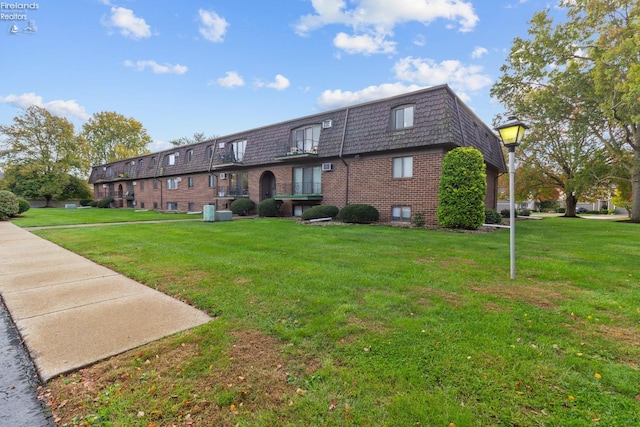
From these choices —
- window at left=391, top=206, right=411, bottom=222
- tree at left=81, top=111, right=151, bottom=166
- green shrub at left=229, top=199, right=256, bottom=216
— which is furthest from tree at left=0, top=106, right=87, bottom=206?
window at left=391, top=206, right=411, bottom=222

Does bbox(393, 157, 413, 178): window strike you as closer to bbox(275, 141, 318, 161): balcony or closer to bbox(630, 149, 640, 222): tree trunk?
Answer: bbox(275, 141, 318, 161): balcony

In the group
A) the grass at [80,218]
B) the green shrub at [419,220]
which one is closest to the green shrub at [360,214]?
the green shrub at [419,220]

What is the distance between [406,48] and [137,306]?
51.3ft

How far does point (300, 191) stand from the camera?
17.6m

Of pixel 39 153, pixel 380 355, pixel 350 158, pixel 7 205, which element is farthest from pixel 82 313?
pixel 39 153

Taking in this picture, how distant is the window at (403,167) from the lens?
1313 cm

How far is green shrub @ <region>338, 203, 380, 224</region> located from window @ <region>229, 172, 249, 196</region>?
974 cm

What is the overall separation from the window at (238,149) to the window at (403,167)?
1154 centimetres

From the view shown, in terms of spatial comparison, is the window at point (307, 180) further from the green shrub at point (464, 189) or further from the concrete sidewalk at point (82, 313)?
the concrete sidewalk at point (82, 313)

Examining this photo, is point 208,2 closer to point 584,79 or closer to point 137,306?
point 137,306

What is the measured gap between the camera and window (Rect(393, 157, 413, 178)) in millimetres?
13133

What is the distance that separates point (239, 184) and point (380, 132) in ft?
38.7

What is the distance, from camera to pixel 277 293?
3.93m

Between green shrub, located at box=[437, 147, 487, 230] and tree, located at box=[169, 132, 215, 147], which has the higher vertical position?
tree, located at box=[169, 132, 215, 147]
